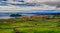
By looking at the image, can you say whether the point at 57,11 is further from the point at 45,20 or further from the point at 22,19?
the point at 22,19

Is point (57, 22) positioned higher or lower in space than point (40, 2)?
lower

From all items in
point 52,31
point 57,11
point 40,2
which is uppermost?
point 40,2

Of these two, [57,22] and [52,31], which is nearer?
[52,31]

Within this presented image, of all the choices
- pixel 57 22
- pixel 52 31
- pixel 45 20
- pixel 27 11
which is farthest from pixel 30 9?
pixel 52 31

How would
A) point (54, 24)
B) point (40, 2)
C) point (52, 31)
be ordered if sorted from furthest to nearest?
point (40, 2) < point (54, 24) < point (52, 31)

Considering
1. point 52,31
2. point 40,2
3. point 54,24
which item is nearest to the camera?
point 52,31

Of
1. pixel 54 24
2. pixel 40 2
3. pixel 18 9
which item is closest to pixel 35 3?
pixel 40 2

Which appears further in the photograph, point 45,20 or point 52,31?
point 45,20

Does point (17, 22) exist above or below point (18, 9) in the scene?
below

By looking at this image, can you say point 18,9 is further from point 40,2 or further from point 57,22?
point 57,22
